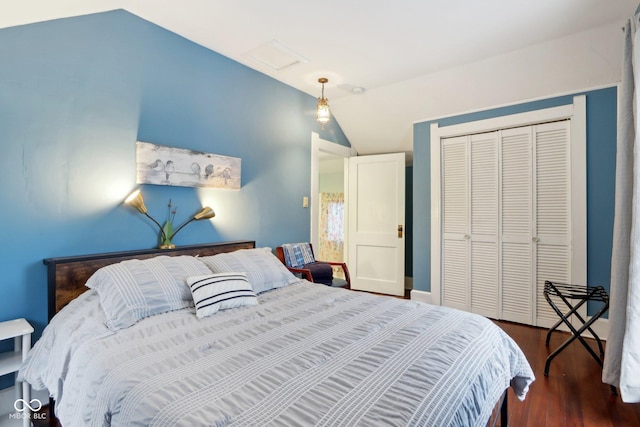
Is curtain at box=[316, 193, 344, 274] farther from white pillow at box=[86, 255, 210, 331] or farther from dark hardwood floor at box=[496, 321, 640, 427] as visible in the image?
white pillow at box=[86, 255, 210, 331]

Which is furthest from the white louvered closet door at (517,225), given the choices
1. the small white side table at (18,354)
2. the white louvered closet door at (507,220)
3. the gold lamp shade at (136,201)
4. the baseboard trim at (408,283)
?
the small white side table at (18,354)

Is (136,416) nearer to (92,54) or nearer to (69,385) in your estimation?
(69,385)

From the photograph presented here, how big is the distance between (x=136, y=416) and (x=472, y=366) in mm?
1286

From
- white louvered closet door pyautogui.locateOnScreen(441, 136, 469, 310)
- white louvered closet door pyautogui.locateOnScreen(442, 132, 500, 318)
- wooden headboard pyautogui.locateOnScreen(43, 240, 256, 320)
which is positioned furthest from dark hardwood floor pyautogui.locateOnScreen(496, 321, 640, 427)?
wooden headboard pyautogui.locateOnScreen(43, 240, 256, 320)

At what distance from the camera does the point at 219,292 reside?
1.93 metres

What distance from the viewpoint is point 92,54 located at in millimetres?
2199

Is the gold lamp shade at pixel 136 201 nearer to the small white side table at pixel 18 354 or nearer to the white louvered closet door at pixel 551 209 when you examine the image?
the small white side table at pixel 18 354

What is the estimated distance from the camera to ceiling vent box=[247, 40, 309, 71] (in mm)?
2883

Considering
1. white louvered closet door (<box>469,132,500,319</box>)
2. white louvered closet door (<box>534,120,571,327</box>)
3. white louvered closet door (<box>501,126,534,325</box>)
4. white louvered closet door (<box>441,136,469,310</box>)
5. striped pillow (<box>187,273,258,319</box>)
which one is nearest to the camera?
striped pillow (<box>187,273,258,319</box>)

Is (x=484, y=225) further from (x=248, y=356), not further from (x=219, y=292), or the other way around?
(x=248, y=356)

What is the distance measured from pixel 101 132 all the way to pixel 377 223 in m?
3.56

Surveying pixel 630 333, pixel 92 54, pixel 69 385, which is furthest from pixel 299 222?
pixel 630 333

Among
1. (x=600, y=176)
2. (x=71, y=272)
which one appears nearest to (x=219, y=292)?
(x=71, y=272)

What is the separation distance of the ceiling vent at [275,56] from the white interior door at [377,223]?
6.69ft
